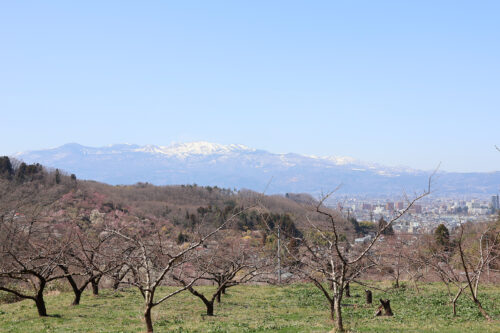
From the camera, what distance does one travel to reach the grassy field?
15656 millimetres

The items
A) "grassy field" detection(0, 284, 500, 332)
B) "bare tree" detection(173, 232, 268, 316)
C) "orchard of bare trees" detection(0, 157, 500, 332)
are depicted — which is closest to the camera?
"grassy field" detection(0, 284, 500, 332)

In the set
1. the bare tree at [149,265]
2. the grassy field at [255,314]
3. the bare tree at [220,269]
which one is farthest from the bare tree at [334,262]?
the bare tree at [220,269]

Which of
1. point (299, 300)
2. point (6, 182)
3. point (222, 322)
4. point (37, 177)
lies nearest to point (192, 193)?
point (37, 177)

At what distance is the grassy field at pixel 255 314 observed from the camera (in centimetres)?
1566

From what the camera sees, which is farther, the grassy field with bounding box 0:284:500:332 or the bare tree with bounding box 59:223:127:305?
the bare tree with bounding box 59:223:127:305

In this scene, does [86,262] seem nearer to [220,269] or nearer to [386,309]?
[220,269]

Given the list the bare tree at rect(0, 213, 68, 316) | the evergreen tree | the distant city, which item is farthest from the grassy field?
the evergreen tree

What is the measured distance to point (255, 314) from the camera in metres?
20.8

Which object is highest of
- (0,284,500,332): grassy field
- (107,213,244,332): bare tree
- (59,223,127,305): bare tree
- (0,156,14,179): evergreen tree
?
(0,156,14,179): evergreen tree

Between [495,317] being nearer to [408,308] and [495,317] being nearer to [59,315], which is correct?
[408,308]

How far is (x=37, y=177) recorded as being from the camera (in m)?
77.8

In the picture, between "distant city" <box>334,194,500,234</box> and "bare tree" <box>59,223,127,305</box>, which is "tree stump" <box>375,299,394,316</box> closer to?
"distant city" <box>334,194,500,234</box>

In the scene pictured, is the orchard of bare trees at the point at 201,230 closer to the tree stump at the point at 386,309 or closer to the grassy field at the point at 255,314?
the tree stump at the point at 386,309

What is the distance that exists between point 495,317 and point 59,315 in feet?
60.5
